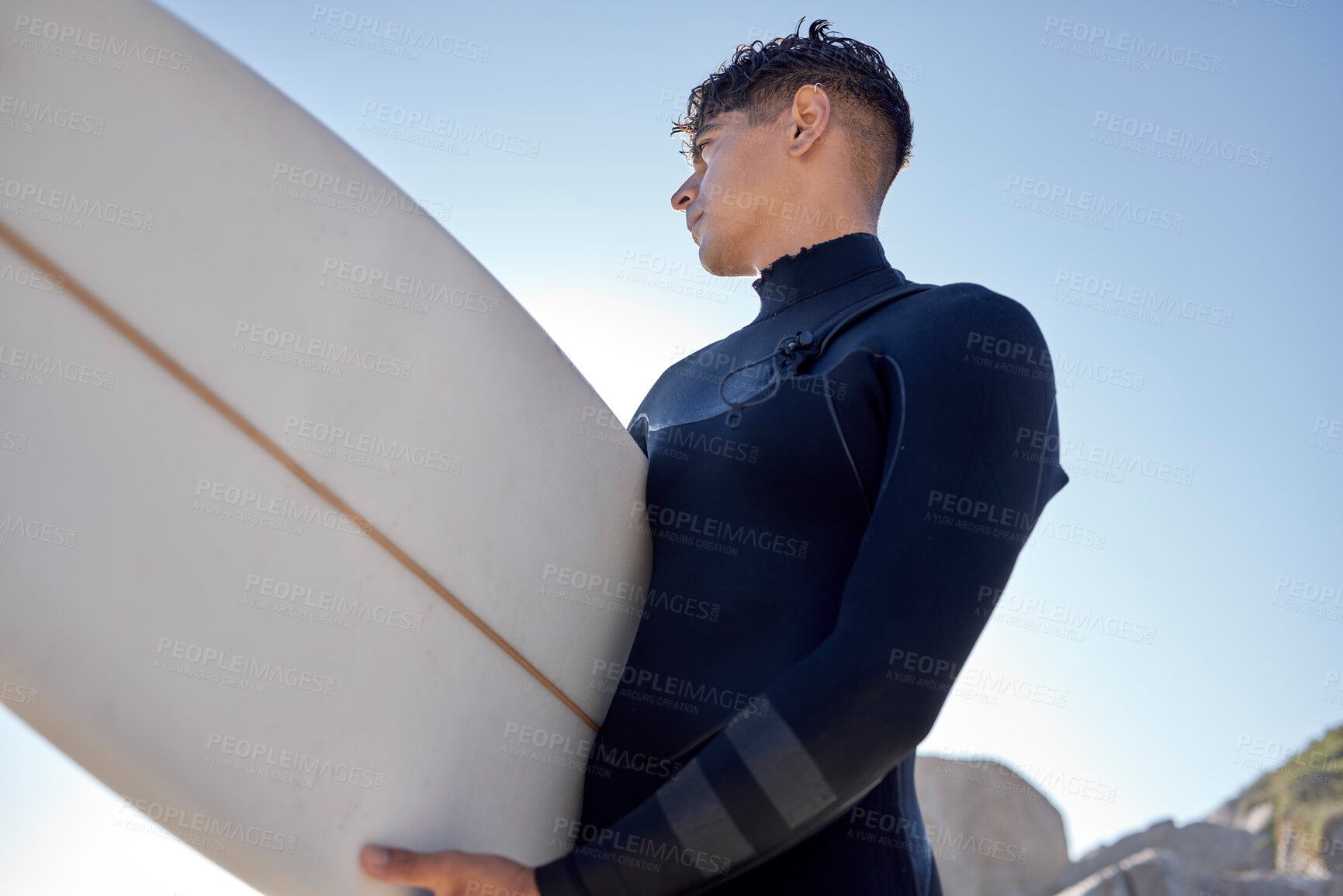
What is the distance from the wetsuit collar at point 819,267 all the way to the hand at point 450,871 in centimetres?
98

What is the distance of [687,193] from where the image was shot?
1668 mm

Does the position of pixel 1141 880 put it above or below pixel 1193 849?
below

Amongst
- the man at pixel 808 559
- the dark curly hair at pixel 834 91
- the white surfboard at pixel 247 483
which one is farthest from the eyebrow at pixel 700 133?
the white surfboard at pixel 247 483

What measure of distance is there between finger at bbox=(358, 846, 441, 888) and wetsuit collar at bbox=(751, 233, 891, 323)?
999mm

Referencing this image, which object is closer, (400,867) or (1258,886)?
(400,867)

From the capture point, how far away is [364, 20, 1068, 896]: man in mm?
893

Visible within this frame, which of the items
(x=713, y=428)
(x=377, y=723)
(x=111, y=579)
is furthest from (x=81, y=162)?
(x=713, y=428)

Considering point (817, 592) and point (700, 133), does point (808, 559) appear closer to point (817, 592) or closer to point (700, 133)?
point (817, 592)

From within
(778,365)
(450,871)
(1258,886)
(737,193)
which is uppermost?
(737,193)

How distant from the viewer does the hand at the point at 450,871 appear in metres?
0.94

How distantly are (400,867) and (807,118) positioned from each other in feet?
4.23

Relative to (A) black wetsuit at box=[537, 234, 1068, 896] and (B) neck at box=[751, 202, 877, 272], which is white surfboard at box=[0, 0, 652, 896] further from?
(B) neck at box=[751, 202, 877, 272]

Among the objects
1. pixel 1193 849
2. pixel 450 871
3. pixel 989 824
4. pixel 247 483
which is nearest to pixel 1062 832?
pixel 989 824

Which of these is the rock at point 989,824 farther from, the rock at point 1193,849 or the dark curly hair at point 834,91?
the dark curly hair at point 834,91
